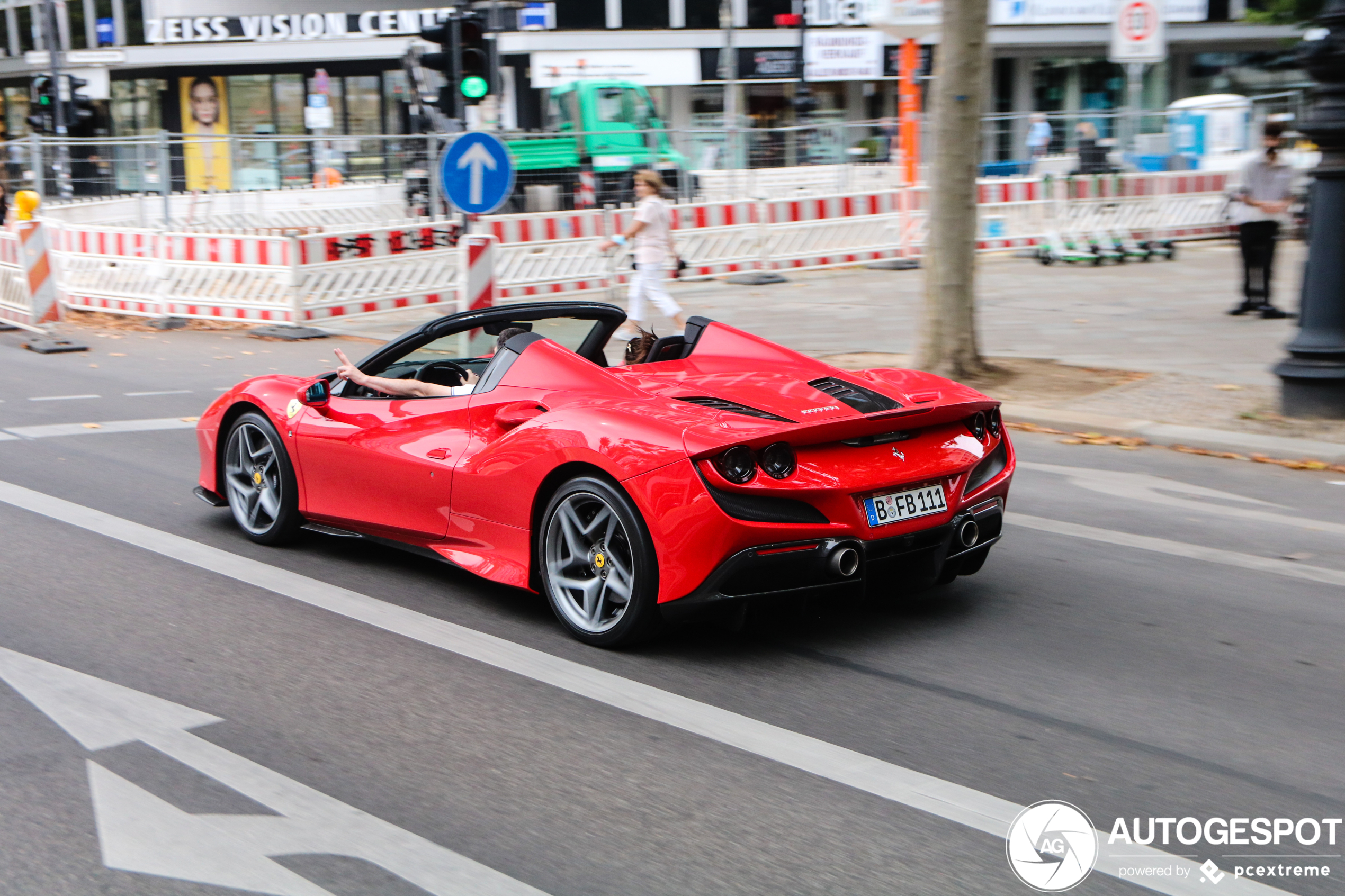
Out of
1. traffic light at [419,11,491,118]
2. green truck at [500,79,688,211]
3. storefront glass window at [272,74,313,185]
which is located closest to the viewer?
traffic light at [419,11,491,118]

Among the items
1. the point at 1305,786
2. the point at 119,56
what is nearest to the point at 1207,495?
the point at 1305,786

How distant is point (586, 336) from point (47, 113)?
93.1ft

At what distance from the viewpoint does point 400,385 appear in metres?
5.87

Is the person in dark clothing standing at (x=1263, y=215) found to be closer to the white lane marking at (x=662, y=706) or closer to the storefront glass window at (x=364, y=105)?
the white lane marking at (x=662, y=706)

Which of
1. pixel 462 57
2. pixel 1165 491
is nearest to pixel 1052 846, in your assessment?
pixel 1165 491

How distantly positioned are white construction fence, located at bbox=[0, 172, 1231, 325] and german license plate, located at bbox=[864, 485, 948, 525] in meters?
7.66

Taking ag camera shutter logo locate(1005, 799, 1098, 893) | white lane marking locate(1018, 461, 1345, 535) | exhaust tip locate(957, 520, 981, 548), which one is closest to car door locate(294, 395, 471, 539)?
exhaust tip locate(957, 520, 981, 548)

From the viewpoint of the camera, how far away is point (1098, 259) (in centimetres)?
2089

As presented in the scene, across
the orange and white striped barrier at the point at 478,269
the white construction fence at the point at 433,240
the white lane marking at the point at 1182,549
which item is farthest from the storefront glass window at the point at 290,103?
the white lane marking at the point at 1182,549

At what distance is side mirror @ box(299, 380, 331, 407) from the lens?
6047mm

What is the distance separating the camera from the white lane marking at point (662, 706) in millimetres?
3527

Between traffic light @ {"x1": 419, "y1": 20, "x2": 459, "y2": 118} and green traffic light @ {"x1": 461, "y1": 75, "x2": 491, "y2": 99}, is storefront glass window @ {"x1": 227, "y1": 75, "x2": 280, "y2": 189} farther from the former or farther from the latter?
green traffic light @ {"x1": 461, "y1": 75, "x2": 491, "y2": 99}

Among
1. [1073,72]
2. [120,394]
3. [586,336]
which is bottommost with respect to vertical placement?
[120,394]

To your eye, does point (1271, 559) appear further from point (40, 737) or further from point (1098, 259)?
point (1098, 259)
